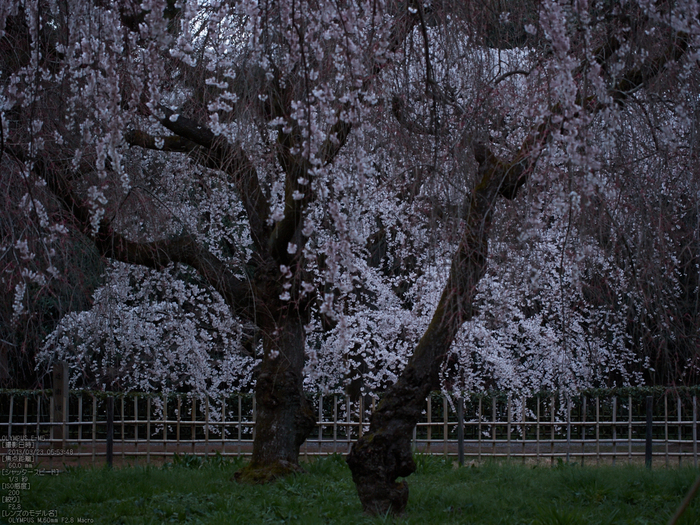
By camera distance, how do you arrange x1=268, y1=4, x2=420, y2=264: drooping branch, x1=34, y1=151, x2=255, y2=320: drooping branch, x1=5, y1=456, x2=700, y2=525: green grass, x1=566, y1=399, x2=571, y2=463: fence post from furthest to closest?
x1=566, y1=399, x2=571, y2=463: fence post < x1=34, y1=151, x2=255, y2=320: drooping branch < x1=268, y1=4, x2=420, y2=264: drooping branch < x1=5, y1=456, x2=700, y2=525: green grass

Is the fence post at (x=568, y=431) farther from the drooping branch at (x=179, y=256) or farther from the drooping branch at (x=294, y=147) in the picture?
the drooping branch at (x=179, y=256)

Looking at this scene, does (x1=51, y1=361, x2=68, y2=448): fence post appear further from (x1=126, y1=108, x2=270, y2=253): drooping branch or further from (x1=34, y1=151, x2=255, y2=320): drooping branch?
(x1=126, y1=108, x2=270, y2=253): drooping branch

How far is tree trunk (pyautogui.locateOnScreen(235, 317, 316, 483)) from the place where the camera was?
17.3ft

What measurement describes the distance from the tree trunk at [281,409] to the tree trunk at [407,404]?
1353mm

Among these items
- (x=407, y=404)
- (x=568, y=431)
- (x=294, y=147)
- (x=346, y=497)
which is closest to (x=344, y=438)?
(x=568, y=431)

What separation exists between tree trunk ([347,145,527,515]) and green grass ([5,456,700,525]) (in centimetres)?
20

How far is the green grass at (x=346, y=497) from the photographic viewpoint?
3930mm

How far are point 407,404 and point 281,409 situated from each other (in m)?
1.60

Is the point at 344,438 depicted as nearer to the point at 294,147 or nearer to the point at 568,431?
the point at 568,431

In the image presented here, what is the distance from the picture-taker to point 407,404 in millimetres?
4113

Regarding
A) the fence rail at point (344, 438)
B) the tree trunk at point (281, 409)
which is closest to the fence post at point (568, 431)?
the fence rail at point (344, 438)

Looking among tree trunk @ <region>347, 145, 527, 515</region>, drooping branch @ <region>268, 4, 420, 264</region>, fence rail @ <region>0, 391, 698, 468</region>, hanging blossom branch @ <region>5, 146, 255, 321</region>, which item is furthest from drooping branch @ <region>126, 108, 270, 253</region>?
fence rail @ <region>0, 391, 698, 468</region>

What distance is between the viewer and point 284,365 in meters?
5.37

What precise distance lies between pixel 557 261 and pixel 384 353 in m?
2.37
